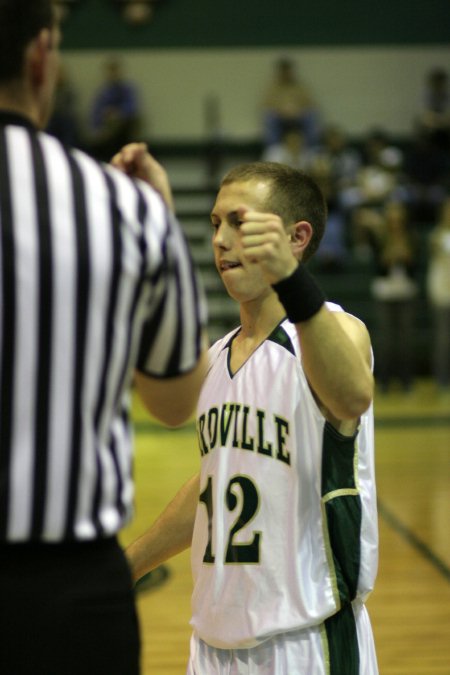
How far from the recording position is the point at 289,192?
92.4 inches

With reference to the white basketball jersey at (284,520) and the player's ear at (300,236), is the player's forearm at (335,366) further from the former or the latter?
the player's ear at (300,236)

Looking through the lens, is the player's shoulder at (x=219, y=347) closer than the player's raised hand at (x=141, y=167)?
No

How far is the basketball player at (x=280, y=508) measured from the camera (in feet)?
7.11

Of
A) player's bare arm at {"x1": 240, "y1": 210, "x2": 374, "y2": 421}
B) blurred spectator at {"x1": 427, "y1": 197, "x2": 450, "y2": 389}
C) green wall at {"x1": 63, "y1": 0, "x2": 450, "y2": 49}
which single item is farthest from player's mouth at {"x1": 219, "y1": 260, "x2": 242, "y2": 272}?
green wall at {"x1": 63, "y1": 0, "x2": 450, "y2": 49}

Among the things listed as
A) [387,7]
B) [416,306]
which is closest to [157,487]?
[416,306]

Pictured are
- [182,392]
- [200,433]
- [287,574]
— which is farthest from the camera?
[200,433]

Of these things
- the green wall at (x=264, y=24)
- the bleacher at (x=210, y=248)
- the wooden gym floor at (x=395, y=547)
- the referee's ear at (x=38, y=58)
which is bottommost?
the wooden gym floor at (x=395, y=547)

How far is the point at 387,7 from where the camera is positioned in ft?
56.0

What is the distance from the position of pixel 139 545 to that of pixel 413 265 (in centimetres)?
1034

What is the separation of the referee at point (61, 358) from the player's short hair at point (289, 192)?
80cm

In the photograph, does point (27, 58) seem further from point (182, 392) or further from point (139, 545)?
point (139, 545)

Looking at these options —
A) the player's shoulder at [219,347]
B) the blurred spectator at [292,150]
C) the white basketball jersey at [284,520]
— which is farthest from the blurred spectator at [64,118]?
the white basketball jersey at [284,520]

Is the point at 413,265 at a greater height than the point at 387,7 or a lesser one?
lesser

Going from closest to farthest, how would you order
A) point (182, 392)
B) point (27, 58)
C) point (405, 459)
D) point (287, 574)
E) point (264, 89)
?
point (27, 58), point (182, 392), point (287, 574), point (405, 459), point (264, 89)
